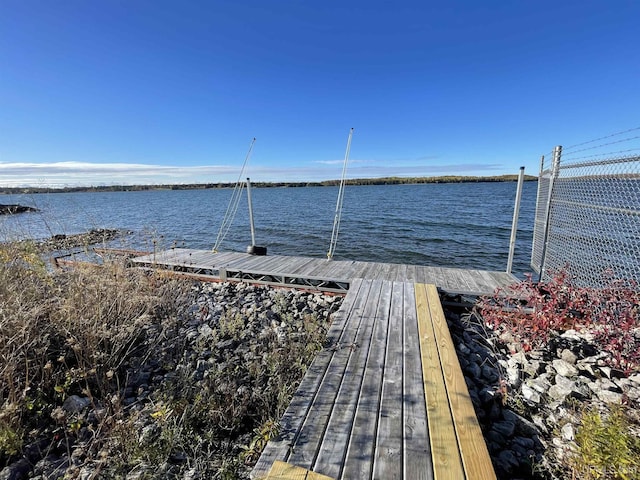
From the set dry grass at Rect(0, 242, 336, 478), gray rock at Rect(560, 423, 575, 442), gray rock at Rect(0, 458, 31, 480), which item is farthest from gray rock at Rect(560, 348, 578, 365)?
gray rock at Rect(0, 458, 31, 480)

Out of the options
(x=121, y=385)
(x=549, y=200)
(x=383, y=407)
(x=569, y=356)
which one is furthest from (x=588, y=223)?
(x=121, y=385)

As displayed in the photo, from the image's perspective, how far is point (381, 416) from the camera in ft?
7.45

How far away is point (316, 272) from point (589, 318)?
14.1 feet

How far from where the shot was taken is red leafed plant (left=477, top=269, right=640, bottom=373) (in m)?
3.11

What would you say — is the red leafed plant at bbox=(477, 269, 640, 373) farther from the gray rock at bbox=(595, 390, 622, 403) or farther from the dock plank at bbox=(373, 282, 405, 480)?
the dock plank at bbox=(373, 282, 405, 480)

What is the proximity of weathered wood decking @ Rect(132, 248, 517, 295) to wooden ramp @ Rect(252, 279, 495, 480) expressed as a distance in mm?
2207

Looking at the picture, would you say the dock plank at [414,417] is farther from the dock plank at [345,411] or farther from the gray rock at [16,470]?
the gray rock at [16,470]

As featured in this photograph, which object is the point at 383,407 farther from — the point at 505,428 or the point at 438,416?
the point at 505,428

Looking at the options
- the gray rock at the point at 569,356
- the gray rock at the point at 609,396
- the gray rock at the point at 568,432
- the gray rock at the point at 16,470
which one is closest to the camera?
the gray rock at the point at 16,470

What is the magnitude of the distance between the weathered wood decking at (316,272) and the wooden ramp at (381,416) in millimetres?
2207

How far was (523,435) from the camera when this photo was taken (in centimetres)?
255

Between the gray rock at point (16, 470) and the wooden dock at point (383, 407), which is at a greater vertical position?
the wooden dock at point (383, 407)

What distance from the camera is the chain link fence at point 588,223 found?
137 inches

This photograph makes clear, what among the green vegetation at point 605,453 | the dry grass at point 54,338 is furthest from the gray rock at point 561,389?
the dry grass at point 54,338
